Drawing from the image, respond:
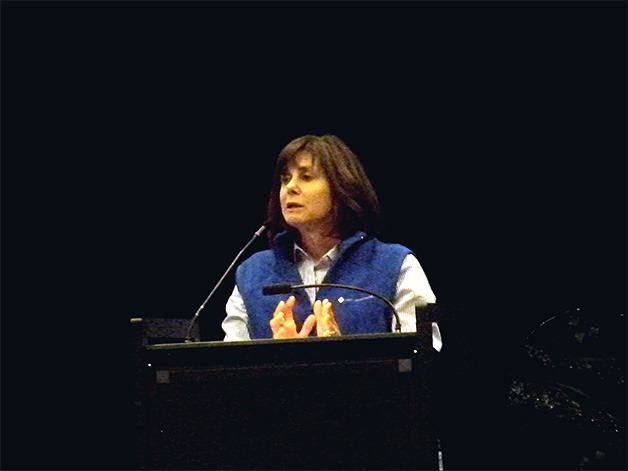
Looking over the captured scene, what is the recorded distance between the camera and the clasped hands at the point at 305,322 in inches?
82.7

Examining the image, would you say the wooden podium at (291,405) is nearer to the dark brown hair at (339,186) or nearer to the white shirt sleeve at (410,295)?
the white shirt sleeve at (410,295)

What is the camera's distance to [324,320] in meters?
2.11

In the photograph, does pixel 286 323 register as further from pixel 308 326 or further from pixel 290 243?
pixel 290 243

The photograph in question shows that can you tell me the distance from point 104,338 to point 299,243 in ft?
2.63

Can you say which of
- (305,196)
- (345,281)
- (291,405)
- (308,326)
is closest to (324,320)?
(308,326)

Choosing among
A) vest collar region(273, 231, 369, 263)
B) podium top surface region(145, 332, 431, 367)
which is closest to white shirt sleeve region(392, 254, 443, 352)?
vest collar region(273, 231, 369, 263)

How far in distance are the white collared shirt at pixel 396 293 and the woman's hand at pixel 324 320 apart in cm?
24

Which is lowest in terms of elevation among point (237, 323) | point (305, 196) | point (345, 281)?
point (237, 323)

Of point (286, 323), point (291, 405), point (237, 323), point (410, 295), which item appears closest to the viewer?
point (291, 405)

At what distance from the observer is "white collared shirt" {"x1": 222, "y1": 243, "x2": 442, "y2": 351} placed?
233 centimetres

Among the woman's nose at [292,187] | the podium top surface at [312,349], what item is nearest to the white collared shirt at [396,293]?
the woman's nose at [292,187]

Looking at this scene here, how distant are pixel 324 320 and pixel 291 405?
0.51 metres

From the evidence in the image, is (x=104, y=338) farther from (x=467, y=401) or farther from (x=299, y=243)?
(x=467, y=401)

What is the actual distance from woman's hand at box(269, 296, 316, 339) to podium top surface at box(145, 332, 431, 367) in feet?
1.39
